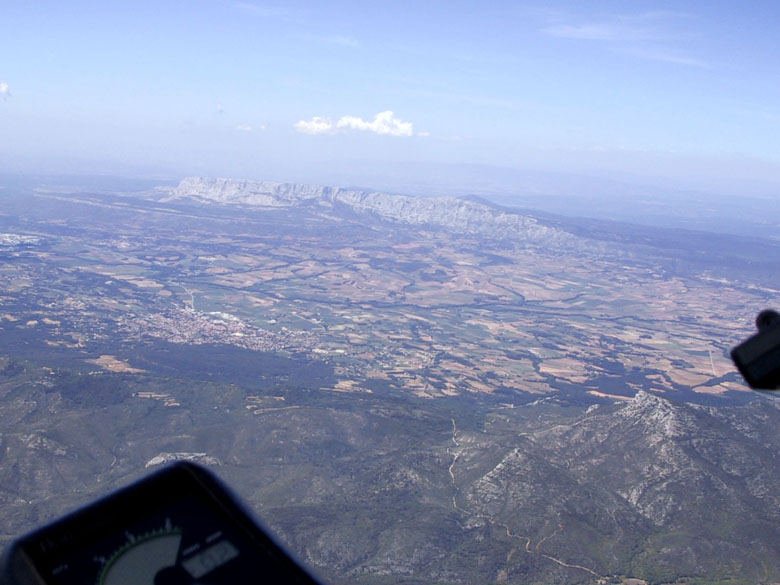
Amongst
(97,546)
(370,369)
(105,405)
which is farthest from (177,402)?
(97,546)

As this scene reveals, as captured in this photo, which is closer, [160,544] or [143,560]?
[143,560]

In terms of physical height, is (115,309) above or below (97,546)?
below

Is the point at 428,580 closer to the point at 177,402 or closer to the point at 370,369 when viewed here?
the point at 177,402

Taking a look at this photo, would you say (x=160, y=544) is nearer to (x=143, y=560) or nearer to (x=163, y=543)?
(x=163, y=543)

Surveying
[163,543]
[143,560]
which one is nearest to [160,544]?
[163,543]
